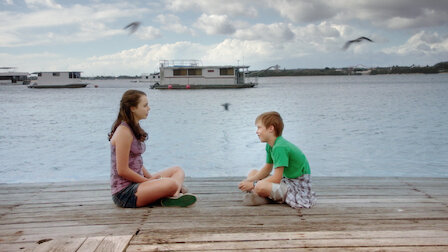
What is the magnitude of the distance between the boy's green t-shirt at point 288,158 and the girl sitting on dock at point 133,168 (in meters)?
0.89

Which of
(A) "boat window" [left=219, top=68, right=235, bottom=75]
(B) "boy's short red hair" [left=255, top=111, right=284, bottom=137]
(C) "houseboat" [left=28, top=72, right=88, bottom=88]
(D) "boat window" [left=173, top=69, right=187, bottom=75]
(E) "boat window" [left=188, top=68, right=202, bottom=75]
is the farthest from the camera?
(C) "houseboat" [left=28, top=72, right=88, bottom=88]

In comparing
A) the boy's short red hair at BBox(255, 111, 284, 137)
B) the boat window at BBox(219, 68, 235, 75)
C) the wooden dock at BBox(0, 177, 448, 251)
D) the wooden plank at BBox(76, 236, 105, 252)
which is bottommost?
the wooden dock at BBox(0, 177, 448, 251)

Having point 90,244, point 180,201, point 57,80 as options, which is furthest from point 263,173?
point 57,80

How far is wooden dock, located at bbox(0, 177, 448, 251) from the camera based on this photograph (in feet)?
8.80

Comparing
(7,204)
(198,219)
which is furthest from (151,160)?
(198,219)

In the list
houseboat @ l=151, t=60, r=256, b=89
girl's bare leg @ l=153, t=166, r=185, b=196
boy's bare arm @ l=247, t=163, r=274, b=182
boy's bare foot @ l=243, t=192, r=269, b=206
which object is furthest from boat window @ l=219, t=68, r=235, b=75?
boy's bare foot @ l=243, t=192, r=269, b=206

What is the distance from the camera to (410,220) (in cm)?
339

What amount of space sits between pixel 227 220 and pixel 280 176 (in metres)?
0.65

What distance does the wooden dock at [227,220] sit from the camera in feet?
8.80

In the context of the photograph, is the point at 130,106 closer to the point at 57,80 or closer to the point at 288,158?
the point at 288,158

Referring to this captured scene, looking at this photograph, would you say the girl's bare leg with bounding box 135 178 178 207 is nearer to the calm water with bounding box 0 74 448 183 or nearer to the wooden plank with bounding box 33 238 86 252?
the wooden plank with bounding box 33 238 86 252

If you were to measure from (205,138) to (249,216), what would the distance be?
52.3 feet

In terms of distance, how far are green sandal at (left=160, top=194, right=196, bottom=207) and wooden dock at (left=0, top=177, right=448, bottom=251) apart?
2.8 inches

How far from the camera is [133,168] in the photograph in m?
3.81
